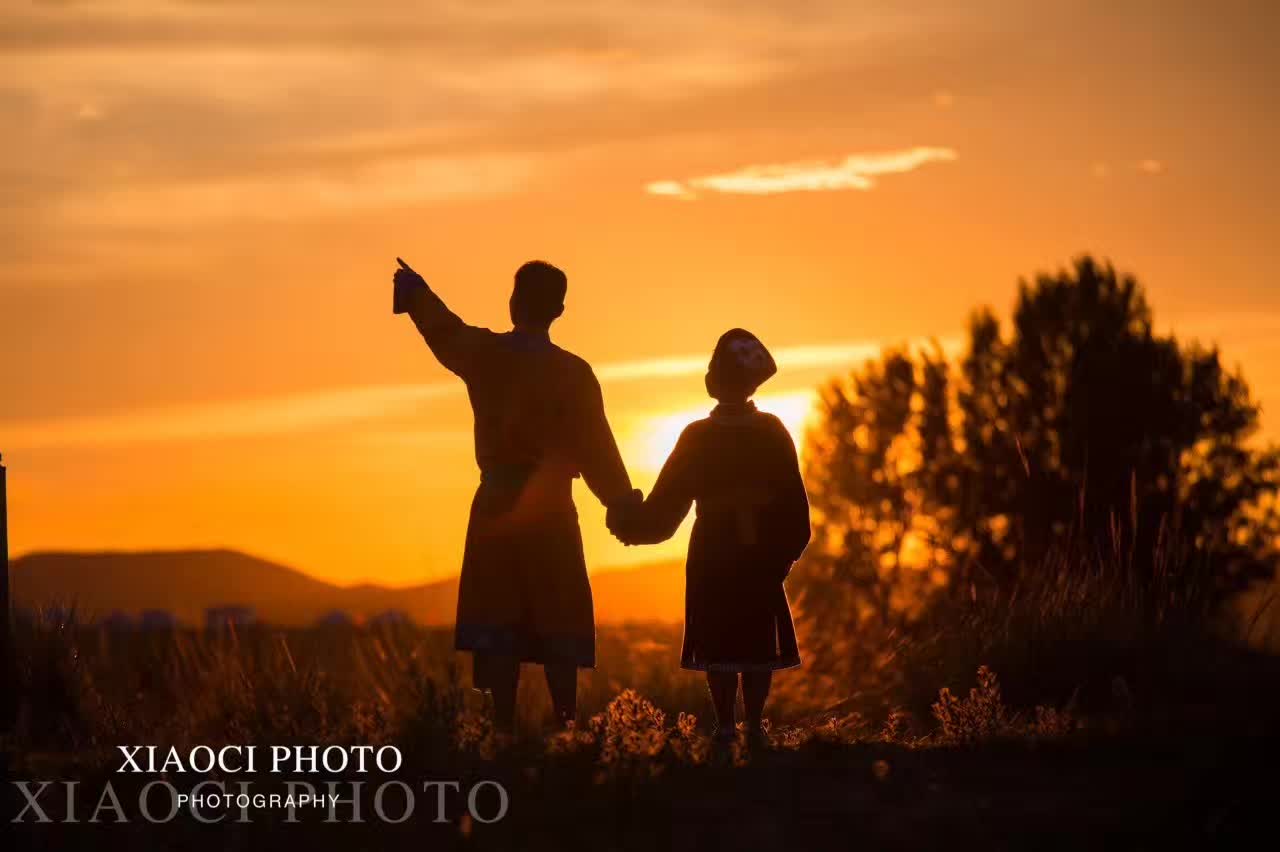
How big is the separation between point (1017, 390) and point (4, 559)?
106 feet

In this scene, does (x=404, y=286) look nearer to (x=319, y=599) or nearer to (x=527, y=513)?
(x=527, y=513)

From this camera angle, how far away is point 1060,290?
40.5m

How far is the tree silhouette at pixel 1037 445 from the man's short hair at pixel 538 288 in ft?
70.3

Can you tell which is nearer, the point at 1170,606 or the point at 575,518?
the point at 575,518

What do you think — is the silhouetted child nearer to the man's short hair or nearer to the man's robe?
the man's robe

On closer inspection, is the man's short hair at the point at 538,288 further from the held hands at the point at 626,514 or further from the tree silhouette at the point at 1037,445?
the tree silhouette at the point at 1037,445

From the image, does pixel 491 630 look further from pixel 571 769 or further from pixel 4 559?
pixel 4 559

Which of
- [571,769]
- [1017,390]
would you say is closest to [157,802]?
[571,769]

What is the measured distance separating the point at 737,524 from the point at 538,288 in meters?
1.52

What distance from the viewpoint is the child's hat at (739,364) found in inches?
339

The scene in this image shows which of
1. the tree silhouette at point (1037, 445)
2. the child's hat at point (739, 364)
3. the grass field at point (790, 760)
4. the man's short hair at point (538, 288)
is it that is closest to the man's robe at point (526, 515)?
the man's short hair at point (538, 288)

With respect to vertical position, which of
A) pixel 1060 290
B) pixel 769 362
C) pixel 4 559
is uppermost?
pixel 1060 290

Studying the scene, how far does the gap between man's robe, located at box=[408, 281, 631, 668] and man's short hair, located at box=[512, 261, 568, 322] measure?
0.13 meters

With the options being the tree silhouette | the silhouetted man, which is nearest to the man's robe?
the silhouetted man
